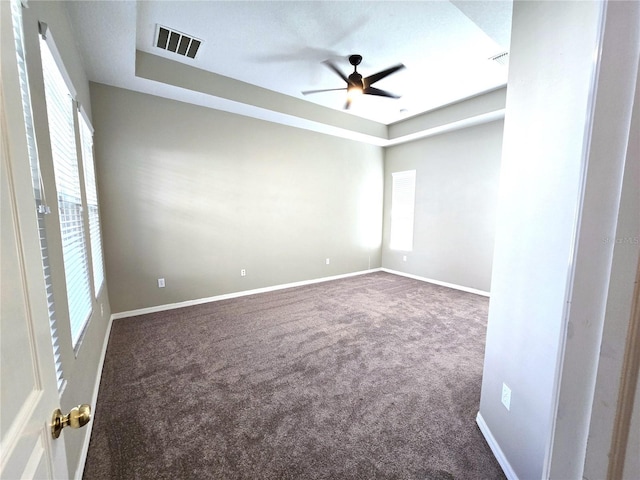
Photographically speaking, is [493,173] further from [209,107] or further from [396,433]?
[209,107]

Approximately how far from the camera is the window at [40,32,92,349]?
58.4 inches

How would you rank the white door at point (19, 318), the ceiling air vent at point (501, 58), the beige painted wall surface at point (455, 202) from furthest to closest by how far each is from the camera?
the beige painted wall surface at point (455, 202)
the ceiling air vent at point (501, 58)
the white door at point (19, 318)

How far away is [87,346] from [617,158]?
8.60 ft

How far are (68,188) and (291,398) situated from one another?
2114mm

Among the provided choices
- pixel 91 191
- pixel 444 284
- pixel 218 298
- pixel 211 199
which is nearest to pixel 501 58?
pixel 444 284

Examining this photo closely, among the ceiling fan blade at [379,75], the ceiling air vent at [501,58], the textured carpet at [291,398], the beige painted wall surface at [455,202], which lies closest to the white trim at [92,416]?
the textured carpet at [291,398]

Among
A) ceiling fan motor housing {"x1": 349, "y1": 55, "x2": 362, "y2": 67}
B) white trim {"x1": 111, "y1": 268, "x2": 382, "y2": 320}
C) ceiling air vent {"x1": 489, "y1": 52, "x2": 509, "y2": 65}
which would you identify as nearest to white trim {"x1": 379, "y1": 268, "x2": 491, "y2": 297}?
white trim {"x1": 111, "y1": 268, "x2": 382, "y2": 320}

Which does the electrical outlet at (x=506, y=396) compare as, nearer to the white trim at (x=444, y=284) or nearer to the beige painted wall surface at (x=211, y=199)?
the white trim at (x=444, y=284)

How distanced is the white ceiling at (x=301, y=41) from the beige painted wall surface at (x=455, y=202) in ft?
3.04

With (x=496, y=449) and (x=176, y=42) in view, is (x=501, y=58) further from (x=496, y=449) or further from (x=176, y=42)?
(x=496, y=449)

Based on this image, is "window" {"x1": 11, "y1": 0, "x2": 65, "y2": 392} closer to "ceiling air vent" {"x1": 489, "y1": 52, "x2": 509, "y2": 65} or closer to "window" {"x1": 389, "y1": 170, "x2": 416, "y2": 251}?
"ceiling air vent" {"x1": 489, "y1": 52, "x2": 509, "y2": 65}

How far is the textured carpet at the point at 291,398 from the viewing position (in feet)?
4.72

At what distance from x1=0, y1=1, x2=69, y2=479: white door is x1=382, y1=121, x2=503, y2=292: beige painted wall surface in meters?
4.84

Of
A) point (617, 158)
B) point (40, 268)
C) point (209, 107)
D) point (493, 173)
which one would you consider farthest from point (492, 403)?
point (209, 107)
